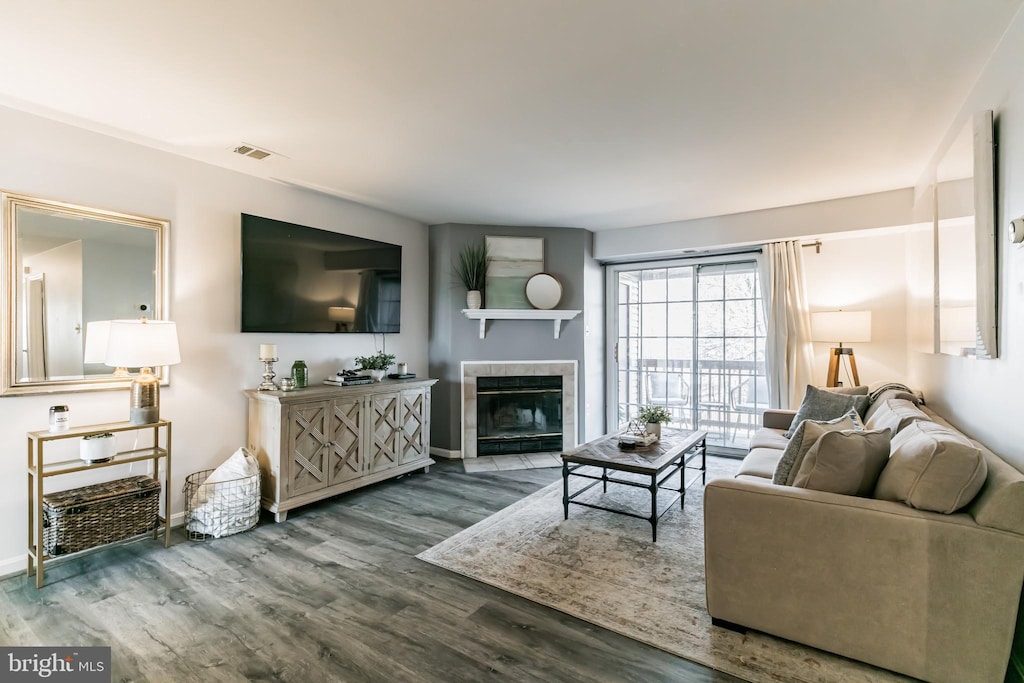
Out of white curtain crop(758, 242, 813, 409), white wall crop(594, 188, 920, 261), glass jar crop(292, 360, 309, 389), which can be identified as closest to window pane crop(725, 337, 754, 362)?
white curtain crop(758, 242, 813, 409)

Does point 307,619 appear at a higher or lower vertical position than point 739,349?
lower

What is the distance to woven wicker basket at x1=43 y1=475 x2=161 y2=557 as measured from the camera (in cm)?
254

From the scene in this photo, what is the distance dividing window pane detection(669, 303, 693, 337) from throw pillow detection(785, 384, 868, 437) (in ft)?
6.31

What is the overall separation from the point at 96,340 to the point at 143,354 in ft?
1.24

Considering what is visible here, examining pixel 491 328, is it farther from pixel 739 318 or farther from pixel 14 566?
pixel 14 566

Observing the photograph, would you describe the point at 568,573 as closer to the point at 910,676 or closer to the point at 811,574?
the point at 811,574

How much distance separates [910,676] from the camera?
178 centimetres

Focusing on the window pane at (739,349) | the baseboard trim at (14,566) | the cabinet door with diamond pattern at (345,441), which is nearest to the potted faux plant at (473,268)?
the cabinet door with diamond pattern at (345,441)

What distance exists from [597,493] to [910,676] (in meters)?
2.19

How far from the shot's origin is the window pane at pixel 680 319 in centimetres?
535

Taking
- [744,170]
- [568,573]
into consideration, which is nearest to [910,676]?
[568,573]

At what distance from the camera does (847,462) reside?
1.94m

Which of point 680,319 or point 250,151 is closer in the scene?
point 250,151

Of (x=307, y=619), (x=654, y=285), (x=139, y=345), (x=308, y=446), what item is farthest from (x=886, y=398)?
(x=139, y=345)
